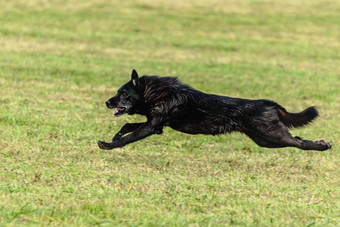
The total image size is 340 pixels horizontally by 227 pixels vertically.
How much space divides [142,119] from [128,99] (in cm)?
319

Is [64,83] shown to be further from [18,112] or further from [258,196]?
[258,196]

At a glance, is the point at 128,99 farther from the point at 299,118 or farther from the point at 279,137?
the point at 299,118

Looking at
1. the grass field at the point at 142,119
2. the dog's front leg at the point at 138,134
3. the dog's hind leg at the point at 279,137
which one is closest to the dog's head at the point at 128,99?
the dog's front leg at the point at 138,134

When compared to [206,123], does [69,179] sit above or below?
below

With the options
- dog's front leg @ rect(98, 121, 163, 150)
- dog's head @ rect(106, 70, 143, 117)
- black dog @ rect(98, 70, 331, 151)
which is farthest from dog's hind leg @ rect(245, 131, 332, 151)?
dog's head @ rect(106, 70, 143, 117)

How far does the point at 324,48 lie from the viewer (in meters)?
20.6

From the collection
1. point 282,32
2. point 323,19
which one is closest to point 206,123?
point 282,32

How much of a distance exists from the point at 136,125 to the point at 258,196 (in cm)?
193

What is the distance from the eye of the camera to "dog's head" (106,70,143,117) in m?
7.45

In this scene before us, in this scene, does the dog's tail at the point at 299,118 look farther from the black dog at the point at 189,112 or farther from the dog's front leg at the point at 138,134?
the dog's front leg at the point at 138,134

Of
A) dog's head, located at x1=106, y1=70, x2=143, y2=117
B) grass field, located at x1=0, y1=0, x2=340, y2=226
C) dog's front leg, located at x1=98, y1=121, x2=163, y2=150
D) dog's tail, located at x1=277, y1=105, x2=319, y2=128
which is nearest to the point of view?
grass field, located at x1=0, y1=0, x2=340, y2=226

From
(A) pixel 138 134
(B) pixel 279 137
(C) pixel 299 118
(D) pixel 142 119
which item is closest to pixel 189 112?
A: (A) pixel 138 134

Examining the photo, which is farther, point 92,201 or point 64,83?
point 64,83

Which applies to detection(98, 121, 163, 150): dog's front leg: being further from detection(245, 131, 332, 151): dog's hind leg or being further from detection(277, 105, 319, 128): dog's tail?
detection(277, 105, 319, 128): dog's tail
